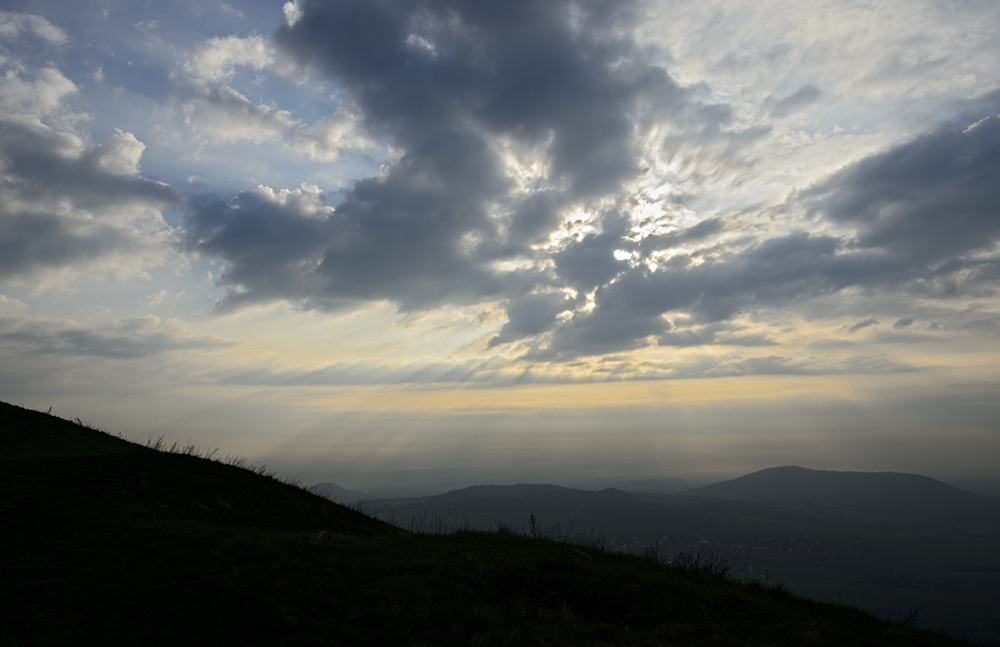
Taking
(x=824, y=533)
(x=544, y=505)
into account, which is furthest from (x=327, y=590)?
(x=824, y=533)

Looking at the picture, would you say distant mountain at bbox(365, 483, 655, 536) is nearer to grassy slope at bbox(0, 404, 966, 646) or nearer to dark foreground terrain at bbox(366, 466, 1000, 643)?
dark foreground terrain at bbox(366, 466, 1000, 643)

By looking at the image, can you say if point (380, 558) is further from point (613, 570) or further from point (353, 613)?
point (613, 570)

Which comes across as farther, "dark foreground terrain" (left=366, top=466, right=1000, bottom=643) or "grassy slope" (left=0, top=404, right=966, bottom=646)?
"dark foreground terrain" (left=366, top=466, right=1000, bottom=643)

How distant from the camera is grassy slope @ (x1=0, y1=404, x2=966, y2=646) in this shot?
26.8 feet

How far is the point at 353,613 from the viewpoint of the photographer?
8.69 meters

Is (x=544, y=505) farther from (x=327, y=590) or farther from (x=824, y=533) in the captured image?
(x=327, y=590)

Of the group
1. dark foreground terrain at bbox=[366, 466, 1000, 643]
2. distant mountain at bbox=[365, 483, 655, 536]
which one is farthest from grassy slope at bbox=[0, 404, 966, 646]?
distant mountain at bbox=[365, 483, 655, 536]

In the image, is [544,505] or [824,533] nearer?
[824,533]

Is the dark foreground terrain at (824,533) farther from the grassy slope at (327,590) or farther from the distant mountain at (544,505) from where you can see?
the grassy slope at (327,590)

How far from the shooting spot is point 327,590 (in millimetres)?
9648

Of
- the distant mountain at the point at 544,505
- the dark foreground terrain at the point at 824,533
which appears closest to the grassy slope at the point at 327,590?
the dark foreground terrain at the point at 824,533

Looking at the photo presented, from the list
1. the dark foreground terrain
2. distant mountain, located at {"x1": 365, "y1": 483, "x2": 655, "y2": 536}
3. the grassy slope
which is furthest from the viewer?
distant mountain, located at {"x1": 365, "y1": 483, "x2": 655, "y2": 536}

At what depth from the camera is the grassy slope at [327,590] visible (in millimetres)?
8180

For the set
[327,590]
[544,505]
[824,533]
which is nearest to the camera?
[327,590]
